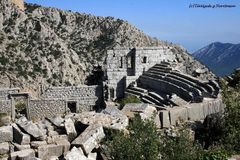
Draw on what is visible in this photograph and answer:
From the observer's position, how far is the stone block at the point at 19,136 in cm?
1822

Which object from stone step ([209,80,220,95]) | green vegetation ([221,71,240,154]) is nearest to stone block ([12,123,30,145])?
green vegetation ([221,71,240,154])

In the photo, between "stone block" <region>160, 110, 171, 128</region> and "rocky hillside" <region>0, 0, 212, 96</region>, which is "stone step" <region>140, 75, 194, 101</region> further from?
"rocky hillside" <region>0, 0, 212, 96</region>

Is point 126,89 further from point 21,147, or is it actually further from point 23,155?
point 23,155

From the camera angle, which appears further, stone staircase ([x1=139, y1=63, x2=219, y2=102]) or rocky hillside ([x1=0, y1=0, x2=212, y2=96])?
rocky hillside ([x1=0, y1=0, x2=212, y2=96])

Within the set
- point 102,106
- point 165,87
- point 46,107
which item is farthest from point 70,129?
point 102,106

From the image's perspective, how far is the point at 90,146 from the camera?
687 inches

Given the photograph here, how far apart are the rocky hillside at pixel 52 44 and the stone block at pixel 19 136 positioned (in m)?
33.8

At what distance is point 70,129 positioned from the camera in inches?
744

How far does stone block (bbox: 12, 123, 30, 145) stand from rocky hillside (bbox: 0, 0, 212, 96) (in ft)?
111

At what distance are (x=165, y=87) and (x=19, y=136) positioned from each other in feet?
57.1

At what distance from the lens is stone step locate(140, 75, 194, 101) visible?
1197 inches

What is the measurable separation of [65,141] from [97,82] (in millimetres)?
24546

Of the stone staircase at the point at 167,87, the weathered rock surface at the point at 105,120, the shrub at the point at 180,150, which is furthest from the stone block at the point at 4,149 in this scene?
the stone staircase at the point at 167,87

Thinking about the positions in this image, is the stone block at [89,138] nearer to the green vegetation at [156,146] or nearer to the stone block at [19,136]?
the green vegetation at [156,146]
